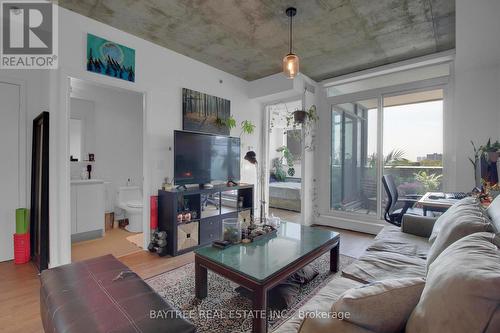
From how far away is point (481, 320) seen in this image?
62 cm

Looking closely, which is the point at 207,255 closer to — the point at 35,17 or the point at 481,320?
the point at 481,320

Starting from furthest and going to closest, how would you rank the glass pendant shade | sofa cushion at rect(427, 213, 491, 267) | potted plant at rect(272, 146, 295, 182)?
potted plant at rect(272, 146, 295, 182)
the glass pendant shade
sofa cushion at rect(427, 213, 491, 267)

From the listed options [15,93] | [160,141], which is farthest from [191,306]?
[15,93]

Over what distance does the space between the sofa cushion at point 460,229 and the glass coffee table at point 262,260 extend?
88 cm

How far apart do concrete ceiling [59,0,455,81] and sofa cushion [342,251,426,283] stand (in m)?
2.39

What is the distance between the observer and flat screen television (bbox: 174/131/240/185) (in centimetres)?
321

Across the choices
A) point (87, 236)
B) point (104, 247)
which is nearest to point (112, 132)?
point (87, 236)

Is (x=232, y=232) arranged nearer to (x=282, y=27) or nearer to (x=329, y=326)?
(x=329, y=326)

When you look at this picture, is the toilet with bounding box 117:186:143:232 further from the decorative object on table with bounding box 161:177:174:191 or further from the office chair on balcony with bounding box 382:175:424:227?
the office chair on balcony with bounding box 382:175:424:227

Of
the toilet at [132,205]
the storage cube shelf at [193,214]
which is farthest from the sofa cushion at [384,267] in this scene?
the toilet at [132,205]

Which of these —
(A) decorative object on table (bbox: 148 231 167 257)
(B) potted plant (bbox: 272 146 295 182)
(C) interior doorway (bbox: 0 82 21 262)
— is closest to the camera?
(C) interior doorway (bbox: 0 82 21 262)

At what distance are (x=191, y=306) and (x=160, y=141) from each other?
2.14m

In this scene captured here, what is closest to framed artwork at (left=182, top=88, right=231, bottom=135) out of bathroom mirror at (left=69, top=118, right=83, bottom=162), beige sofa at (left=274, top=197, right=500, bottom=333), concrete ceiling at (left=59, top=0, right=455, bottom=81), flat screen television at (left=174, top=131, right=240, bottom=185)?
flat screen television at (left=174, top=131, right=240, bottom=185)

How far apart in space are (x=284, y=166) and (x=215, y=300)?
18.4 feet
